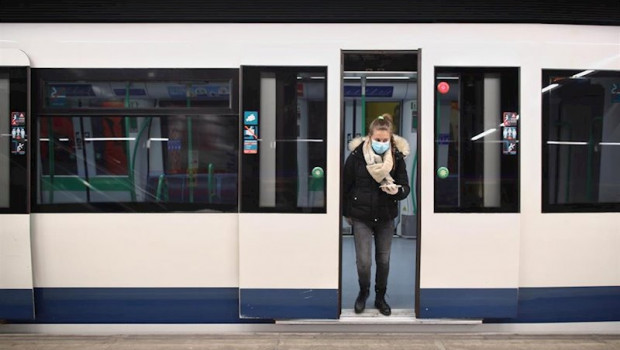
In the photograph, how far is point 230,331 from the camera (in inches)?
165

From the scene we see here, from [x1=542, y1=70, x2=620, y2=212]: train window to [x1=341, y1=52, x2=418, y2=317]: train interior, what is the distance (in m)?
1.13

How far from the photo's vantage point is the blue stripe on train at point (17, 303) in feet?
13.4

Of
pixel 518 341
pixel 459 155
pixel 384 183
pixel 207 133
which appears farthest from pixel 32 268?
pixel 518 341

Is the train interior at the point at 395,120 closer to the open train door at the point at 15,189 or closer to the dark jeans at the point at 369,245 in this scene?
the dark jeans at the point at 369,245

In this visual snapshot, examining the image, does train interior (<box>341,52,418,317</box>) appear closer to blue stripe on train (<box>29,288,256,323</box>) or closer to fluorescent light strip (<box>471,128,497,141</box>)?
fluorescent light strip (<box>471,128,497,141</box>)

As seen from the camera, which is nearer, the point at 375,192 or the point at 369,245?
the point at 375,192

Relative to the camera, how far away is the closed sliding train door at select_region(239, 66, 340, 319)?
4055mm

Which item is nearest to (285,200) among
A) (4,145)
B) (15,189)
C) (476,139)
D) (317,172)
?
(317,172)

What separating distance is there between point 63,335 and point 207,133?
6.14 ft

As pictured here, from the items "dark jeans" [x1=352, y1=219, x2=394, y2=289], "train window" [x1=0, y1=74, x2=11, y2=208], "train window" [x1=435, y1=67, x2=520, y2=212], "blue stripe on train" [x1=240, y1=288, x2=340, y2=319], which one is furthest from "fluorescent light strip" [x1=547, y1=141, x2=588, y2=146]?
"train window" [x1=0, y1=74, x2=11, y2=208]

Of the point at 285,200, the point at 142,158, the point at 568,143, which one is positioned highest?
the point at 568,143

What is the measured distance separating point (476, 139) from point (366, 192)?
0.91 meters

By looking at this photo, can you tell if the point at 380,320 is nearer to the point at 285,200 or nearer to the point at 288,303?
the point at 288,303

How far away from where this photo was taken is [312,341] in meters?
4.06
